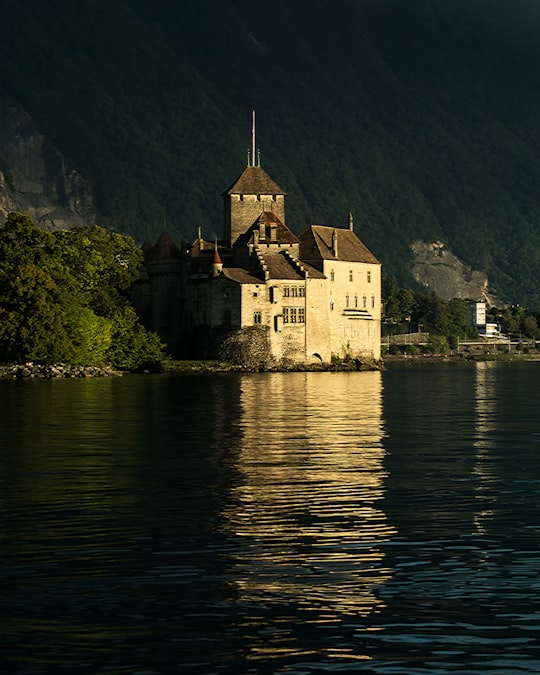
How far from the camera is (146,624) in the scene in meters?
19.0

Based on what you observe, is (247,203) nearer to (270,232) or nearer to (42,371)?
(270,232)

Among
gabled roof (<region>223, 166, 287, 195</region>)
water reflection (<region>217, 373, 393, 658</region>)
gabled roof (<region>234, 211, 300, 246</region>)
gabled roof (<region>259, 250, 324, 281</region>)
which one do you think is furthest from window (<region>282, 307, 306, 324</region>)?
water reflection (<region>217, 373, 393, 658</region>)

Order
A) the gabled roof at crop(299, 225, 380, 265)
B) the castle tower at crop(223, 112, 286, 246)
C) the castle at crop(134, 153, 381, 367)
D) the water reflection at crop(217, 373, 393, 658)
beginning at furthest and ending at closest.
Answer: the castle tower at crop(223, 112, 286, 246) → the gabled roof at crop(299, 225, 380, 265) → the castle at crop(134, 153, 381, 367) → the water reflection at crop(217, 373, 393, 658)

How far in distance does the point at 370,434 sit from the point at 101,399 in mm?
24926

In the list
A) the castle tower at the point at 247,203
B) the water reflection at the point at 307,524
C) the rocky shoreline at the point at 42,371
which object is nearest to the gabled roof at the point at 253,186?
the castle tower at the point at 247,203

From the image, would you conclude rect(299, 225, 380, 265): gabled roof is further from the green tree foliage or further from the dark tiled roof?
the green tree foliage

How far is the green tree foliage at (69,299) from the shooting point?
331 ft

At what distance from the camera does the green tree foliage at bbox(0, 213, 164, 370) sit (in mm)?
100875

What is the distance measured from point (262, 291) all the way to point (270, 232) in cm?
847

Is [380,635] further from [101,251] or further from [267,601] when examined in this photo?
[101,251]

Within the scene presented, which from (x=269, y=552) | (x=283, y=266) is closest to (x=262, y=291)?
(x=283, y=266)

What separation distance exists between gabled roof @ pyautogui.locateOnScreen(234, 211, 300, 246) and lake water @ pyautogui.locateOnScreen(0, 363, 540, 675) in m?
83.5

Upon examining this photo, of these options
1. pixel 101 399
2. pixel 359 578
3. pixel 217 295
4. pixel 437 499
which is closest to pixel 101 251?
pixel 217 295

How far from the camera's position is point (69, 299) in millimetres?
104062
